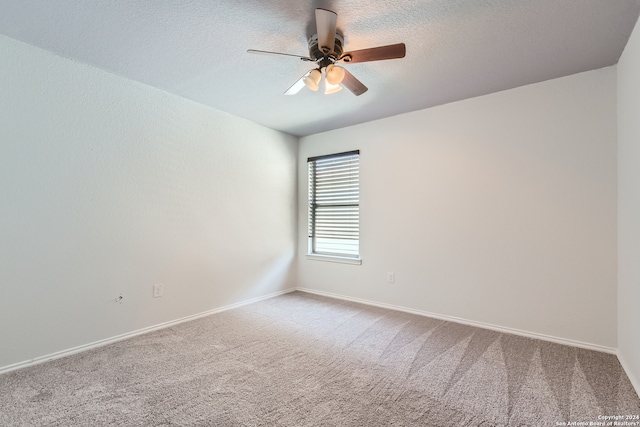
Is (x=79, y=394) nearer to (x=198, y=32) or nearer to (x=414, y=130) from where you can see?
(x=198, y=32)

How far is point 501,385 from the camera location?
1859 mm

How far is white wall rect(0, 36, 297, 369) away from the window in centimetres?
101

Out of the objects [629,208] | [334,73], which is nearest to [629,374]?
[629,208]

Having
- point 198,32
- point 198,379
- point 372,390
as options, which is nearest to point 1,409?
→ point 198,379

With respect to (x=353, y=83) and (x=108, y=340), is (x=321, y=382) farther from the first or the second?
(x=353, y=83)

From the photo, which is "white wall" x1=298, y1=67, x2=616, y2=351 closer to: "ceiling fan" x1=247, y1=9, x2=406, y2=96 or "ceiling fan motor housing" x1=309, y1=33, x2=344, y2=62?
"ceiling fan" x1=247, y1=9, x2=406, y2=96

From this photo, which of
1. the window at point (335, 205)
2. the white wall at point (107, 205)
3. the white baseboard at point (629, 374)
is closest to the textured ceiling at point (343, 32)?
the white wall at point (107, 205)

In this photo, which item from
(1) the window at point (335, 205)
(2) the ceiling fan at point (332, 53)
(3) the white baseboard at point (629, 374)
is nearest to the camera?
(2) the ceiling fan at point (332, 53)

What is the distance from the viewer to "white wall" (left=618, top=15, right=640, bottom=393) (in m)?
1.82

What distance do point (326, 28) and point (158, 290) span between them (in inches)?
106

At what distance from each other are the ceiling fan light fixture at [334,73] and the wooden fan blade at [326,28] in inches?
4.2

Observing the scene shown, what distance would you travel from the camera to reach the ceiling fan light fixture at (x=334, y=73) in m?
1.88

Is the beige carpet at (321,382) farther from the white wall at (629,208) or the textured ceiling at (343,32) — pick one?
the textured ceiling at (343,32)

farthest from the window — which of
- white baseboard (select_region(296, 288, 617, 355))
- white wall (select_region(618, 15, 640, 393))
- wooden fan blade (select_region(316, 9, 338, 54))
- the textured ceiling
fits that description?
white wall (select_region(618, 15, 640, 393))
